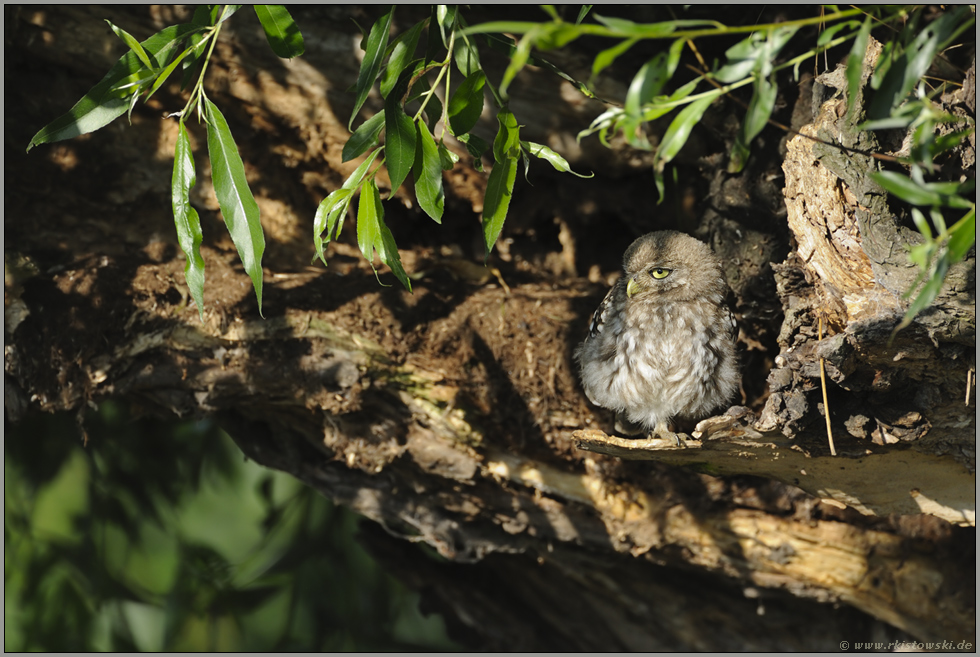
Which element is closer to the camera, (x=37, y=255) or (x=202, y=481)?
(x=37, y=255)

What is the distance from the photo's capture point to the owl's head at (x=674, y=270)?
2.95 metres

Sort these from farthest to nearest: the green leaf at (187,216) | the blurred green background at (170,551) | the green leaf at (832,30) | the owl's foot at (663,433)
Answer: the blurred green background at (170,551)
the owl's foot at (663,433)
the green leaf at (187,216)
the green leaf at (832,30)

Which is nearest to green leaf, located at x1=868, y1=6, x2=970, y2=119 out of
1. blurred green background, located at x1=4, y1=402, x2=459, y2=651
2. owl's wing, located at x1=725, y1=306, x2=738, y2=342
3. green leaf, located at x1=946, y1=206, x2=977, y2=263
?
green leaf, located at x1=946, y1=206, x2=977, y2=263

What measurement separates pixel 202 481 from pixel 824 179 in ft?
13.4

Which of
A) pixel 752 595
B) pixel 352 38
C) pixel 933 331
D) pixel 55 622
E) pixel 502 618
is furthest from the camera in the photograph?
pixel 502 618

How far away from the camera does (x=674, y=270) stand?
2.96 m

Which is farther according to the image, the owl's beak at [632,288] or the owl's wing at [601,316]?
the owl's wing at [601,316]

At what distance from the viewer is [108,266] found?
324 centimetres

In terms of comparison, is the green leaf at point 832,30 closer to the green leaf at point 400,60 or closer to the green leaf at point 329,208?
the green leaf at point 400,60

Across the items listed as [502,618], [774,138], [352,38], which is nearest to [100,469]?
[502,618]

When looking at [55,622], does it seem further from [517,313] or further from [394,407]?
[517,313]

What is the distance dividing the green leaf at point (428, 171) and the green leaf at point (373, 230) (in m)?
0.13

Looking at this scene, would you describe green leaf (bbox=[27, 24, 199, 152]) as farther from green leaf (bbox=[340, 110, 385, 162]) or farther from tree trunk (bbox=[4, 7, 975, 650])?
tree trunk (bbox=[4, 7, 975, 650])

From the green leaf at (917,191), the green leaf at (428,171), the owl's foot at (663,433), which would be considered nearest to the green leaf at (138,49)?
the green leaf at (428,171)
